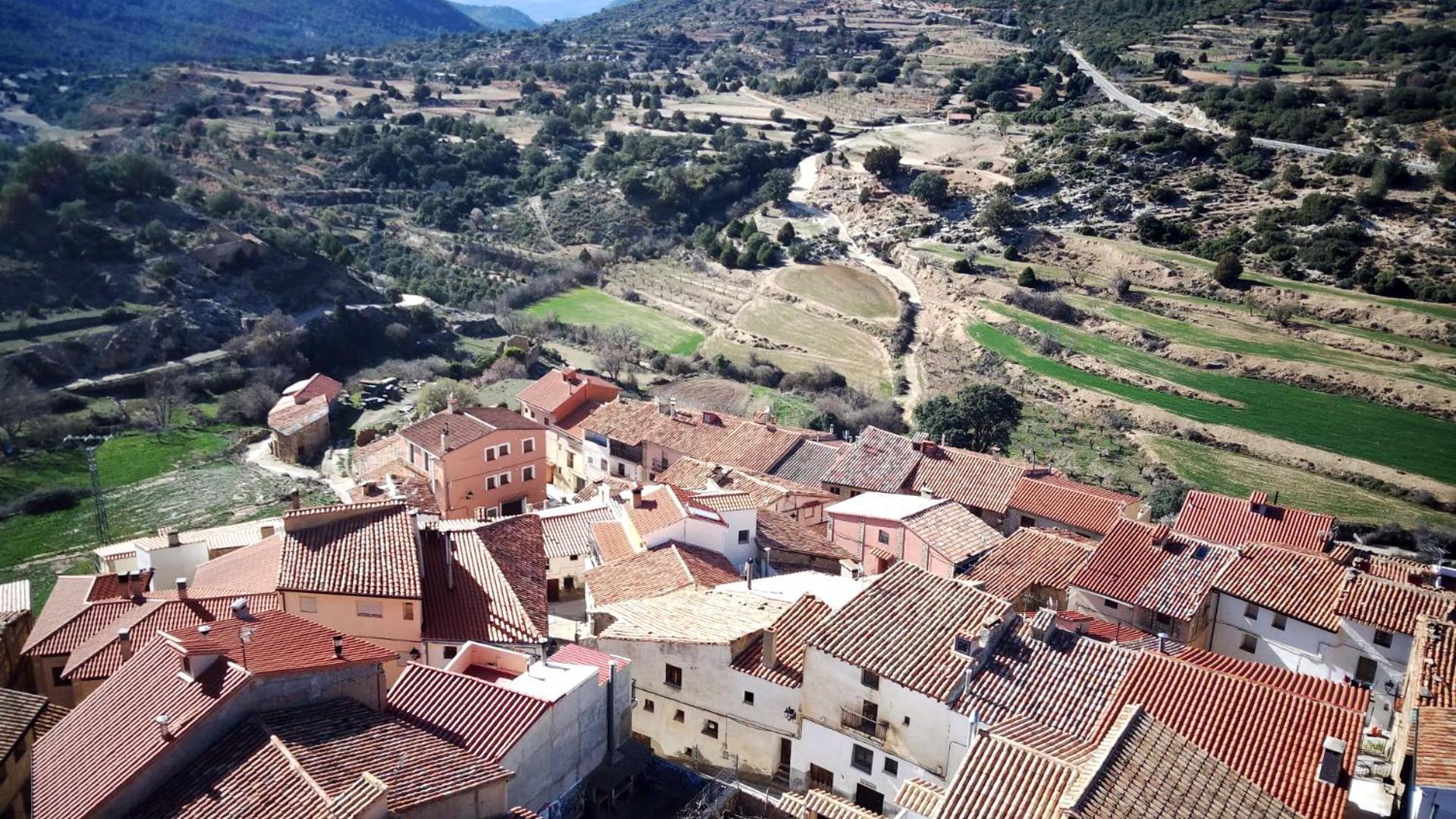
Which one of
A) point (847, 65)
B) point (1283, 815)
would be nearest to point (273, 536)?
point (1283, 815)

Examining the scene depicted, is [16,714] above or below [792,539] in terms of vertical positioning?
above

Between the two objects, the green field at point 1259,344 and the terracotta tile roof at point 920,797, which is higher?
the terracotta tile roof at point 920,797

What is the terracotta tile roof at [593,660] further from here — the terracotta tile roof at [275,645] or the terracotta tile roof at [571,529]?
the terracotta tile roof at [571,529]

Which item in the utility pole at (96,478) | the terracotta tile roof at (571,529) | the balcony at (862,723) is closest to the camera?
the balcony at (862,723)

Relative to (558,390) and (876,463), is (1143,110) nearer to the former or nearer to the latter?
(876,463)

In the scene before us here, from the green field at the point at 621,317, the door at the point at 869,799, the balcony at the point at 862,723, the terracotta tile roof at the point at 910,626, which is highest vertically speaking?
Result: the terracotta tile roof at the point at 910,626

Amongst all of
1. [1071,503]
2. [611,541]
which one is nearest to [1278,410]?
[1071,503]

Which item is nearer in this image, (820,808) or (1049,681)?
(820,808)

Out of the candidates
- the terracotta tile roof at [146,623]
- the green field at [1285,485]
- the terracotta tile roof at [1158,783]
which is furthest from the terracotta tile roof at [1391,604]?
the terracotta tile roof at [146,623]
